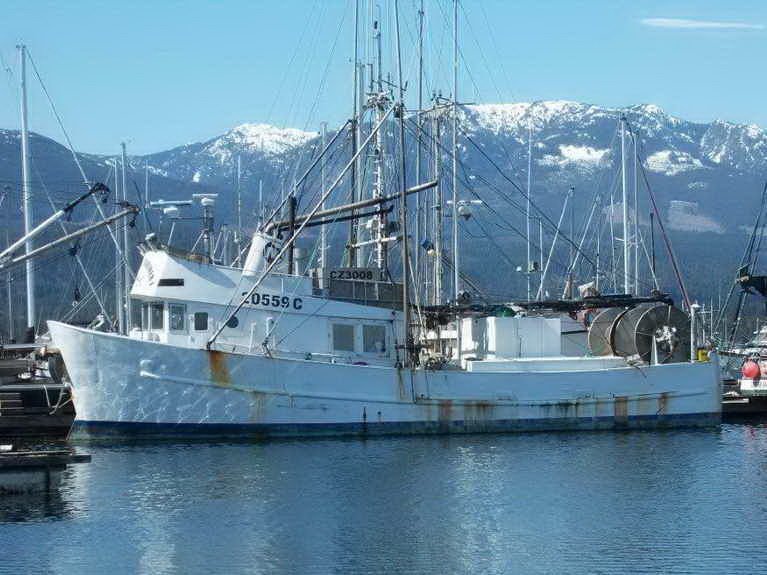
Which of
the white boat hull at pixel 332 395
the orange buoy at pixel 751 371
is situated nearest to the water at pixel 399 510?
the white boat hull at pixel 332 395

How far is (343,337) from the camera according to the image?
3884 cm

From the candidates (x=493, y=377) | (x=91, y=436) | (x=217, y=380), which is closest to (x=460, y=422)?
(x=493, y=377)

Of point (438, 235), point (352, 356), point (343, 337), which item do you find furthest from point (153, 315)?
point (438, 235)

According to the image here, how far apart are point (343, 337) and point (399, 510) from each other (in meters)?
11.5

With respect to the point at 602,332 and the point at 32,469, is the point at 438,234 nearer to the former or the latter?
the point at 602,332

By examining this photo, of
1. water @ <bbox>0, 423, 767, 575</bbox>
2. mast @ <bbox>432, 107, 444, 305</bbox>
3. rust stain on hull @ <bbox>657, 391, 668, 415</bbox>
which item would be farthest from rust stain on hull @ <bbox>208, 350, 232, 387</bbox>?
rust stain on hull @ <bbox>657, 391, 668, 415</bbox>

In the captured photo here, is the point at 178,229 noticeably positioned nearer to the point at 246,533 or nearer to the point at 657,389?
the point at 657,389

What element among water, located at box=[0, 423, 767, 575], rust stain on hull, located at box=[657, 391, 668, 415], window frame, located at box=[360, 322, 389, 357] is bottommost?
water, located at box=[0, 423, 767, 575]

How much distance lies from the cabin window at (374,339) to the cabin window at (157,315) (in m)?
5.94

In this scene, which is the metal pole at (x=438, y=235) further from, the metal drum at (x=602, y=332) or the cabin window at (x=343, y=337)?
the cabin window at (x=343, y=337)

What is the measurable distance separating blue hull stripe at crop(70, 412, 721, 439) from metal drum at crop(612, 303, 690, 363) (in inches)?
78.9

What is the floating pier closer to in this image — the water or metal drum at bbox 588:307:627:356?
the water

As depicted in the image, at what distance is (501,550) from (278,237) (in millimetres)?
17799

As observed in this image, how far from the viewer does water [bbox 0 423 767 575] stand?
77.3 ft
